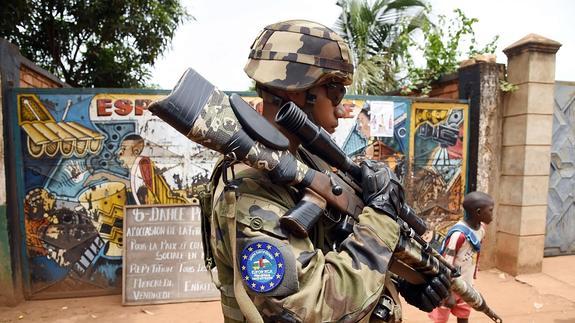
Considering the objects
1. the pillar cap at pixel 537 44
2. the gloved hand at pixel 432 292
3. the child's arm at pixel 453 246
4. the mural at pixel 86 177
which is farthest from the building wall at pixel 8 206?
the pillar cap at pixel 537 44

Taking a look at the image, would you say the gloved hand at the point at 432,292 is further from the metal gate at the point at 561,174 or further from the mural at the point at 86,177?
the metal gate at the point at 561,174

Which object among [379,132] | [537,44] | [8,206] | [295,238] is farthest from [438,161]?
[8,206]

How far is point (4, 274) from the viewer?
143 inches

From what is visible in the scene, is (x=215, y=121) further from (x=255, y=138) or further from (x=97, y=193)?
(x=97, y=193)

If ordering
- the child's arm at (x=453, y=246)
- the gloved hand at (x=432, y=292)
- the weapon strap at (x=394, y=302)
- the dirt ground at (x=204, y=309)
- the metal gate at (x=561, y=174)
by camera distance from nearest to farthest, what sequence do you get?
1. the weapon strap at (x=394, y=302)
2. the gloved hand at (x=432, y=292)
3. the child's arm at (x=453, y=246)
4. the dirt ground at (x=204, y=309)
5. the metal gate at (x=561, y=174)

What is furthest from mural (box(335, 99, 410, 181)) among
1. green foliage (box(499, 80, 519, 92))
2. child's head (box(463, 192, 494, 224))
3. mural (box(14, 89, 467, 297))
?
child's head (box(463, 192, 494, 224))

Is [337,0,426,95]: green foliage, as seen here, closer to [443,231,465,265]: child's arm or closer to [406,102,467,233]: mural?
[406,102,467,233]: mural

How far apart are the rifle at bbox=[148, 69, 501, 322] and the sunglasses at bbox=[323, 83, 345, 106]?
14cm

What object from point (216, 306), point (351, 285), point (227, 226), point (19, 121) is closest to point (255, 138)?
point (227, 226)

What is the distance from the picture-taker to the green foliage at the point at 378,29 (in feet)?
26.5

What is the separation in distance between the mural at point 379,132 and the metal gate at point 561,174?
6.88 feet

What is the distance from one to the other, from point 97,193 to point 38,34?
609cm

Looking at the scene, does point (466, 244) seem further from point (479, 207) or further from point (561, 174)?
point (561, 174)

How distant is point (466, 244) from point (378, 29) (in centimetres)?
682
